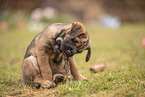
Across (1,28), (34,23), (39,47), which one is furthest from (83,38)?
(34,23)

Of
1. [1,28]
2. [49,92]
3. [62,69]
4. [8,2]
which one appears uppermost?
[8,2]

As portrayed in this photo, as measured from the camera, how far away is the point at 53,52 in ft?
13.2

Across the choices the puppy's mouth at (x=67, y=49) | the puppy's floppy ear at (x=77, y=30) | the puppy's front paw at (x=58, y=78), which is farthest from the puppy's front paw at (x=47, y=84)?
the puppy's floppy ear at (x=77, y=30)

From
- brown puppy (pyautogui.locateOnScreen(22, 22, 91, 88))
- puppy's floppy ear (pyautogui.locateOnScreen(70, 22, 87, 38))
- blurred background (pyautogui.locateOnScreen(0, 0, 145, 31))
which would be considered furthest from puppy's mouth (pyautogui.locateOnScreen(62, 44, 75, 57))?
blurred background (pyautogui.locateOnScreen(0, 0, 145, 31))

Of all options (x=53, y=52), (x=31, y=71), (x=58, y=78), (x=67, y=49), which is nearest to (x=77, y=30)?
(x=67, y=49)

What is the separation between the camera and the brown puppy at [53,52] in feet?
11.1

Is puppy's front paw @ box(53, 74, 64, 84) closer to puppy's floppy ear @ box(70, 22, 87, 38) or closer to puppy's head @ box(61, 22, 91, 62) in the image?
puppy's head @ box(61, 22, 91, 62)

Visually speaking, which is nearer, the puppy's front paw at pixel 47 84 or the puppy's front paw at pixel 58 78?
the puppy's front paw at pixel 47 84

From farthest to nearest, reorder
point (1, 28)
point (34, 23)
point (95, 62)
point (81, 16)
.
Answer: point (81, 16) → point (34, 23) → point (1, 28) → point (95, 62)

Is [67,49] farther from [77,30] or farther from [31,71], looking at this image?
[31,71]

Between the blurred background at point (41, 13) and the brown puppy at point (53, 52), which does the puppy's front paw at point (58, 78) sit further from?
the blurred background at point (41, 13)

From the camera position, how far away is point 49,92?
12.1ft

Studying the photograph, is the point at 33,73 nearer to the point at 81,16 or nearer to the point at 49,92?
the point at 49,92

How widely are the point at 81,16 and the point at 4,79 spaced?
32820 mm
